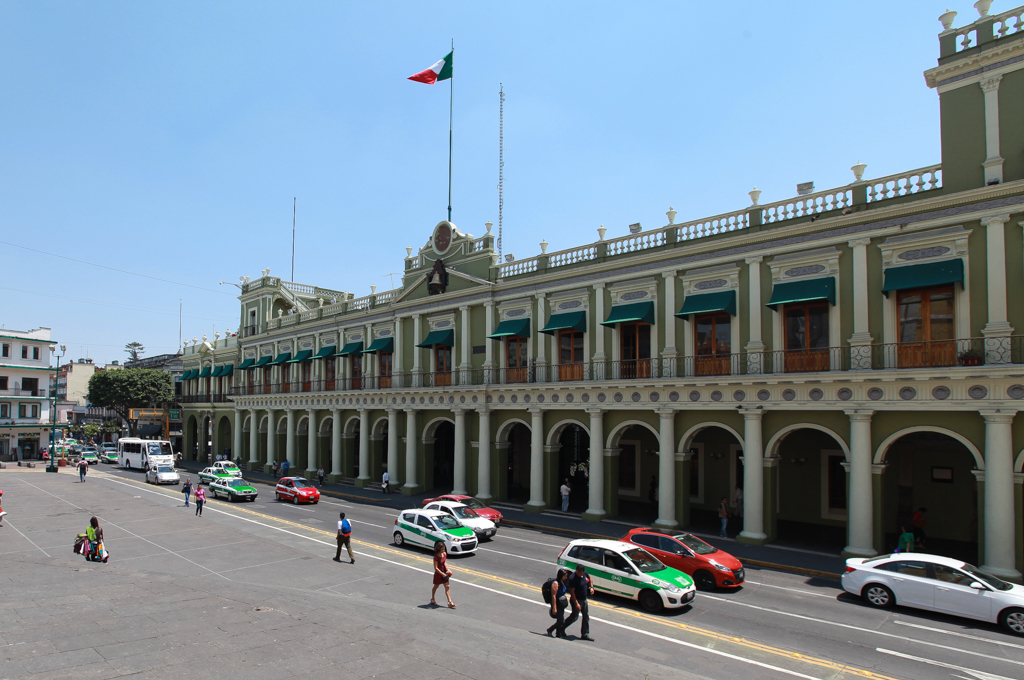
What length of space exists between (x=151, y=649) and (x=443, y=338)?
26.5 m

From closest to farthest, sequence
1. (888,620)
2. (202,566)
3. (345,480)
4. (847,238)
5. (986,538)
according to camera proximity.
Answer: (888,620), (986,538), (202,566), (847,238), (345,480)

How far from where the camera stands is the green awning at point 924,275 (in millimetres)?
19375

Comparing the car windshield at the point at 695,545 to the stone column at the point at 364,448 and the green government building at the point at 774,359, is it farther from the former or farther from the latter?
the stone column at the point at 364,448

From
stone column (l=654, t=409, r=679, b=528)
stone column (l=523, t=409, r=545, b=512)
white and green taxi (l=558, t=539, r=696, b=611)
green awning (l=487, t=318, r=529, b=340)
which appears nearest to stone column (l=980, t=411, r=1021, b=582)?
white and green taxi (l=558, t=539, r=696, b=611)

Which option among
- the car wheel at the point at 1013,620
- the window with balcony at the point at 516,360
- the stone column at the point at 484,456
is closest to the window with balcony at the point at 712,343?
the window with balcony at the point at 516,360

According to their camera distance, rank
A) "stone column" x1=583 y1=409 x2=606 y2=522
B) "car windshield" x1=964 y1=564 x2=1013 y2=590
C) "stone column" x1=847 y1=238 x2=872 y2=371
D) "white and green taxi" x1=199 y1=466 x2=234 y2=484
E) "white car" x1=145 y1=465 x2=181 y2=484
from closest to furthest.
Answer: "car windshield" x1=964 y1=564 x2=1013 y2=590, "stone column" x1=847 y1=238 x2=872 y2=371, "stone column" x1=583 y1=409 x2=606 y2=522, "white and green taxi" x1=199 y1=466 x2=234 y2=484, "white car" x1=145 y1=465 x2=181 y2=484

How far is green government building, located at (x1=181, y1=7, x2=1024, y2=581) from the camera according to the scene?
19125mm

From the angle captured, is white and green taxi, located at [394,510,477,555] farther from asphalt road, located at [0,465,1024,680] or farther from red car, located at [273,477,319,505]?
red car, located at [273,477,319,505]

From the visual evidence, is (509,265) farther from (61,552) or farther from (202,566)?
(61,552)

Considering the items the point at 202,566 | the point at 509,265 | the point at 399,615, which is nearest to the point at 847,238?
the point at 509,265

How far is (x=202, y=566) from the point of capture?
64.9 ft

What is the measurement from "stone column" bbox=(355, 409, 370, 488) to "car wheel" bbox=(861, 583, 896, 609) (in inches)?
1252

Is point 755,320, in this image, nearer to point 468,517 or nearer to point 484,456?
point 468,517

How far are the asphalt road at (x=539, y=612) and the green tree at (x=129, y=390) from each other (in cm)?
5959
